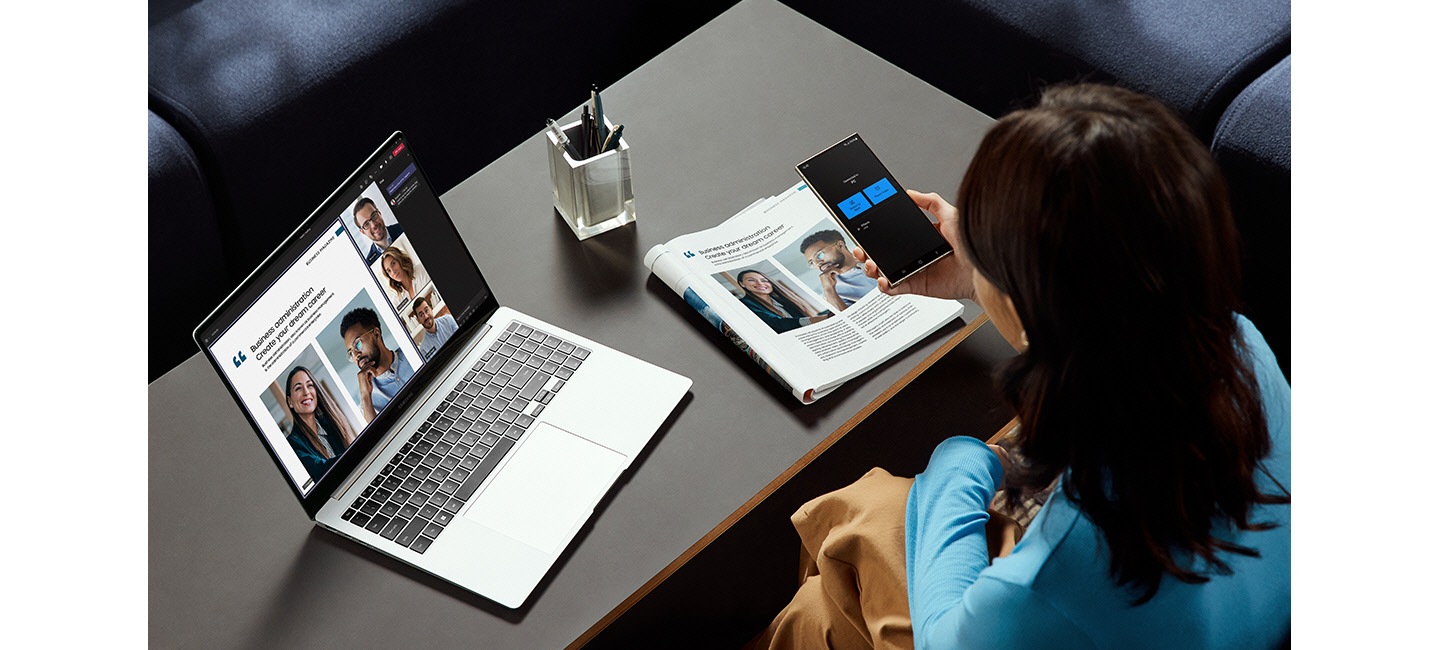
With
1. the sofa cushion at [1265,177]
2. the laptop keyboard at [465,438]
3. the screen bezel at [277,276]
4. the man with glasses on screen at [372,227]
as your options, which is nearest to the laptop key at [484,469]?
the laptop keyboard at [465,438]

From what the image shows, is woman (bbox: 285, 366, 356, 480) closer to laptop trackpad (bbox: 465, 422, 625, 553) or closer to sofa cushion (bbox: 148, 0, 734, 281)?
laptop trackpad (bbox: 465, 422, 625, 553)

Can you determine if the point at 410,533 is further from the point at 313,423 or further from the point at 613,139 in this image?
the point at 613,139

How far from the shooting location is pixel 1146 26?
2037 millimetres

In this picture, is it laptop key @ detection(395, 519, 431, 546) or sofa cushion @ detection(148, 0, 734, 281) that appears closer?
laptop key @ detection(395, 519, 431, 546)

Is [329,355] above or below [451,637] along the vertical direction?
above

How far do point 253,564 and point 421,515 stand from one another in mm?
155

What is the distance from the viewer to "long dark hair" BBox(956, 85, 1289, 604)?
854mm

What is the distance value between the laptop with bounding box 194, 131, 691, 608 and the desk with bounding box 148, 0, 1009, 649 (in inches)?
1.1

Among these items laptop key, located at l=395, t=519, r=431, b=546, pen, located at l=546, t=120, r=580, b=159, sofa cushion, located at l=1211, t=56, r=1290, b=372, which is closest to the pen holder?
pen, located at l=546, t=120, r=580, b=159

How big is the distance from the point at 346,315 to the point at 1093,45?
Result: 138 cm

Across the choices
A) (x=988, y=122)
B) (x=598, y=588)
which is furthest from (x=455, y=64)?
(x=598, y=588)

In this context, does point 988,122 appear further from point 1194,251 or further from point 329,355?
point 329,355

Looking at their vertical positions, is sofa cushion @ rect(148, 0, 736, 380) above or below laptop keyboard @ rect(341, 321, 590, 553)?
above

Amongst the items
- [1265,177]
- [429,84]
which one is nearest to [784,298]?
[1265,177]
